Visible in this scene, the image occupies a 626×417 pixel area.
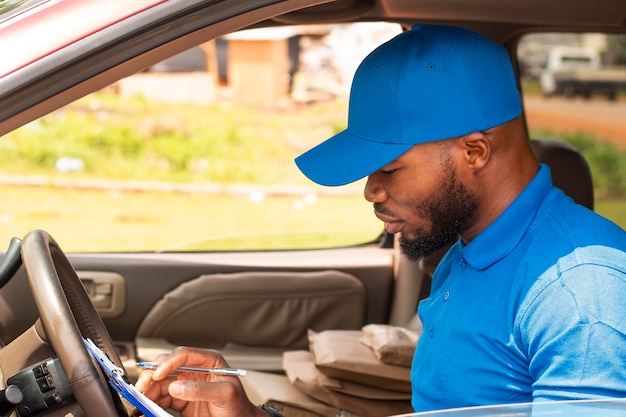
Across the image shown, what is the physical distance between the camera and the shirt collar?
164 cm

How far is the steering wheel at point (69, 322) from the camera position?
1437mm

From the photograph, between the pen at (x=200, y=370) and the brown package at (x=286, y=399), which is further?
the brown package at (x=286, y=399)

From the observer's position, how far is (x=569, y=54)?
41.5 ft

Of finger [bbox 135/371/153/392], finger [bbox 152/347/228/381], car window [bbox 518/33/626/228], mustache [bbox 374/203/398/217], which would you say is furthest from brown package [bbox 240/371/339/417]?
car window [bbox 518/33/626/228]

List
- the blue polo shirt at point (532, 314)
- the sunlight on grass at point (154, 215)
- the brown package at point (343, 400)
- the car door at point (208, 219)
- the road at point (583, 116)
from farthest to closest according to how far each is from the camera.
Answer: the road at point (583, 116) → the sunlight on grass at point (154, 215) → the car door at point (208, 219) → the brown package at point (343, 400) → the blue polo shirt at point (532, 314)

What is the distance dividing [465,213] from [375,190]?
6.4 inches

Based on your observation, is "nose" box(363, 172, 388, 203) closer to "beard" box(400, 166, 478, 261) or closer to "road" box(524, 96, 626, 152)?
"beard" box(400, 166, 478, 261)

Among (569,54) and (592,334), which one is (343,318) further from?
(569,54)

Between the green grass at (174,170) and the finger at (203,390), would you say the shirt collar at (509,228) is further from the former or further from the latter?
the green grass at (174,170)

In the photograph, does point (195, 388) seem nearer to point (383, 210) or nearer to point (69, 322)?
point (69, 322)

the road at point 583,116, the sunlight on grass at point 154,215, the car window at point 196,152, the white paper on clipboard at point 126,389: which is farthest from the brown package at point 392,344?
the road at point 583,116

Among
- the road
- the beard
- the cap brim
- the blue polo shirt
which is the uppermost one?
the cap brim

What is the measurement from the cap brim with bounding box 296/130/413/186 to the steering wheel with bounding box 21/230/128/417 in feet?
1.55

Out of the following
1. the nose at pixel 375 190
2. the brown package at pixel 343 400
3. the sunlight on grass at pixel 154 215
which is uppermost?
the nose at pixel 375 190
